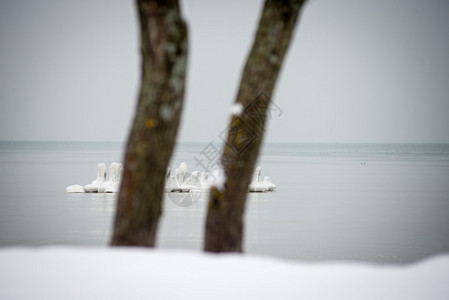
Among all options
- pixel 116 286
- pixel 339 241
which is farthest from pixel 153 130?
pixel 339 241

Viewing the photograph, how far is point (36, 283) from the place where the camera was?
4.37 meters

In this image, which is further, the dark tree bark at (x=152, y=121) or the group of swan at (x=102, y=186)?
the group of swan at (x=102, y=186)

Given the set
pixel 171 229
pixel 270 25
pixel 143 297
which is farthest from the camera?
pixel 171 229

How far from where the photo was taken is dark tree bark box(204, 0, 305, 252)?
5637 millimetres

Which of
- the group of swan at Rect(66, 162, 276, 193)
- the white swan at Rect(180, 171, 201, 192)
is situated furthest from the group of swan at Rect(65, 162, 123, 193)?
the white swan at Rect(180, 171, 201, 192)

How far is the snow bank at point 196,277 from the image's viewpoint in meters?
4.19

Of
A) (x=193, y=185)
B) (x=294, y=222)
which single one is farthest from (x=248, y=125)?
(x=193, y=185)

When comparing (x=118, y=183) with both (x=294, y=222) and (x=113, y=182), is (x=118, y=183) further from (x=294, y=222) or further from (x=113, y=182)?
(x=294, y=222)

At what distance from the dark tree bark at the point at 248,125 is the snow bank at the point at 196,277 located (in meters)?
1.02

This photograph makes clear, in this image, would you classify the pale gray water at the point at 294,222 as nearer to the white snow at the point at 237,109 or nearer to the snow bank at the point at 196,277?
the white snow at the point at 237,109

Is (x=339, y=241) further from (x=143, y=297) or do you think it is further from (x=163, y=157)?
(x=143, y=297)

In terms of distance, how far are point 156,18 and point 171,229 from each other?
32.8ft

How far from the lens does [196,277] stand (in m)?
4.40

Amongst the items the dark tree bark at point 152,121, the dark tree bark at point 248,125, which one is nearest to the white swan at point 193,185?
the dark tree bark at point 248,125
